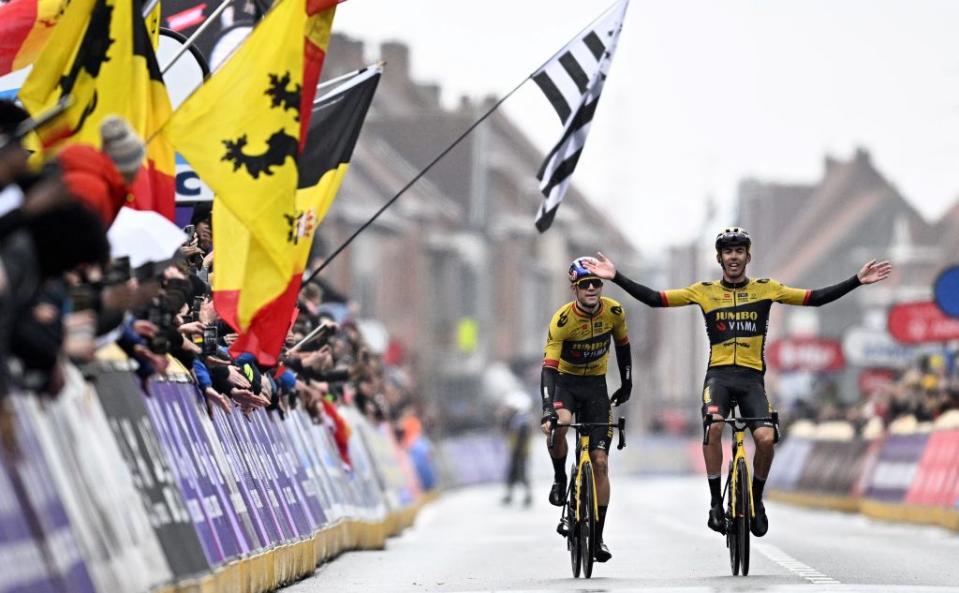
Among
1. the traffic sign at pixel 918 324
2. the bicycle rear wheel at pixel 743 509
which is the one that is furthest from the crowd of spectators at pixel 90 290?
the traffic sign at pixel 918 324

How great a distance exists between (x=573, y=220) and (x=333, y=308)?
77.2m

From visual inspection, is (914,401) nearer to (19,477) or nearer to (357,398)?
(357,398)

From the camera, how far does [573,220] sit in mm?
104750

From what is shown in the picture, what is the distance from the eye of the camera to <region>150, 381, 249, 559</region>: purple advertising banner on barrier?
12.4 m

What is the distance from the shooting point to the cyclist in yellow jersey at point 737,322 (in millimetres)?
15266

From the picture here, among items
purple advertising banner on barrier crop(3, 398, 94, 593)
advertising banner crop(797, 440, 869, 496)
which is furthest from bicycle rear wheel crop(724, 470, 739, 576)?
advertising banner crop(797, 440, 869, 496)

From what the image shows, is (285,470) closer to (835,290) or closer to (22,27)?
(22,27)

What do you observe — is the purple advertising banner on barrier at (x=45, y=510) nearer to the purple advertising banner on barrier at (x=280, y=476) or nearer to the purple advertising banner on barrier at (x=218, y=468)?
the purple advertising banner on barrier at (x=218, y=468)

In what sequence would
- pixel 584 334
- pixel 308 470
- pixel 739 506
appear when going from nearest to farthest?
pixel 739 506
pixel 584 334
pixel 308 470

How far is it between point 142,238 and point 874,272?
5547 mm

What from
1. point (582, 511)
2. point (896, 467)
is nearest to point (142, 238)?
point (582, 511)

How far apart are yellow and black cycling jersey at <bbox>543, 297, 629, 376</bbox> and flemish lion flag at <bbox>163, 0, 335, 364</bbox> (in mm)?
1827

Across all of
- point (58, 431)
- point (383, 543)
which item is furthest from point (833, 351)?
point (58, 431)

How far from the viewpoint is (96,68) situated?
14539 millimetres
